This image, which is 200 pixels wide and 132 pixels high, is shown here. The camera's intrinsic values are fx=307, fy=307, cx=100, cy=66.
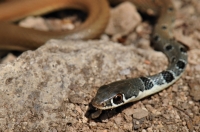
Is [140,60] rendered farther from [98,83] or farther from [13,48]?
[13,48]

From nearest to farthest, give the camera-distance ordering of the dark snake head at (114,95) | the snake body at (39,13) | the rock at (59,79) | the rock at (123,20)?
the dark snake head at (114,95), the rock at (59,79), the snake body at (39,13), the rock at (123,20)

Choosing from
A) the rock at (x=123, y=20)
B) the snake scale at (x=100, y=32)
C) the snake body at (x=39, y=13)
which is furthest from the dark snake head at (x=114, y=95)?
the rock at (x=123, y=20)

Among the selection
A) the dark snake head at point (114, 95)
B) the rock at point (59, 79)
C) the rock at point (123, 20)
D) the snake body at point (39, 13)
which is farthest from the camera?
the rock at point (123, 20)

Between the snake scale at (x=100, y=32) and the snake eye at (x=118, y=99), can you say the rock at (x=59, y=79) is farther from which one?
the snake eye at (x=118, y=99)

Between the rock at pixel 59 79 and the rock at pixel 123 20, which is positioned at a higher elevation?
the rock at pixel 123 20

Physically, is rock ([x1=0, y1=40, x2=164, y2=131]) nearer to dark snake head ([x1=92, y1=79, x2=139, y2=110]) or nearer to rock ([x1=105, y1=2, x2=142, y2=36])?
dark snake head ([x1=92, y1=79, x2=139, y2=110])

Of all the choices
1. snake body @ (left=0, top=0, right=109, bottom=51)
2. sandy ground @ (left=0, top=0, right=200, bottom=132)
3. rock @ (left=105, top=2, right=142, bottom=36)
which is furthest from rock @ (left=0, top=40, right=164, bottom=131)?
rock @ (left=105, top=2, right=142, bottom=36)

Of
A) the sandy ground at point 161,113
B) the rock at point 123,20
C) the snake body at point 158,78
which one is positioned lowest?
the sandy ground at point 161,113

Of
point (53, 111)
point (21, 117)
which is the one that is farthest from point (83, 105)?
point (21, 117)
